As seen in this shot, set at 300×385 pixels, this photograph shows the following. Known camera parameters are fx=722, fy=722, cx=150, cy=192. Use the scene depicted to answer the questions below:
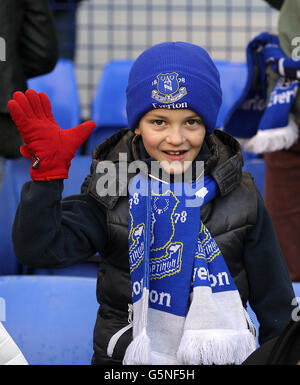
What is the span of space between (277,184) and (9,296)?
41.0 inches

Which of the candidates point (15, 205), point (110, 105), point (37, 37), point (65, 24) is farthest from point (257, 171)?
point (65, 24)

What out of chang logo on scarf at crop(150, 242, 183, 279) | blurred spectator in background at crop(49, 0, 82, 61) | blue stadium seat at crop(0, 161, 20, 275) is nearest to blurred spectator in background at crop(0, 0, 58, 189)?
blue stadium seat at crop(0, 161, 20, 275)

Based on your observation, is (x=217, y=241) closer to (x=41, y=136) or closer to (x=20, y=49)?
(x=41, y=136)

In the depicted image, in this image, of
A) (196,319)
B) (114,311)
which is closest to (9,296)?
(114,311)

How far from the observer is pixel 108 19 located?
179 inches

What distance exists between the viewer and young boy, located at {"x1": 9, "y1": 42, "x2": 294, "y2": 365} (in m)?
1.48

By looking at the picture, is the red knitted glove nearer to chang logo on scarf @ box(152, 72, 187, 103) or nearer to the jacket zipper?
chang logo on scarf @ box(152, 72, 187, 103)

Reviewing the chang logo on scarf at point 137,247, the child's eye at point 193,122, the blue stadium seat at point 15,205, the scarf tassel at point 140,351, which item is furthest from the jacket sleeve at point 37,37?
the scarf tassel at point 140,351

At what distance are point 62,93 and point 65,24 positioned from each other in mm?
958

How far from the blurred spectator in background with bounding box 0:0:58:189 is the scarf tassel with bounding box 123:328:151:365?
0.98 m

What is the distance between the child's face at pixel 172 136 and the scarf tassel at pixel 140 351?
356 mm

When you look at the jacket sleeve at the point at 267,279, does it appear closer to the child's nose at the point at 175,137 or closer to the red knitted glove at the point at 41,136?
the child's nose at the point at 175,137
